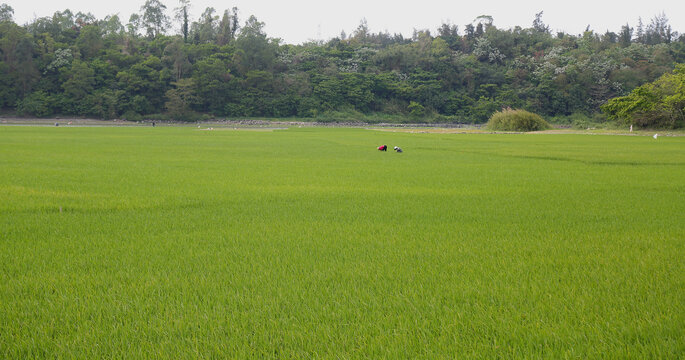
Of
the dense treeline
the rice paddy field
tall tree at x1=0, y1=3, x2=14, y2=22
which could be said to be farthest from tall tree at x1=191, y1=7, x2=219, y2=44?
the rice paddy field

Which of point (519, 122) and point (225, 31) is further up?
point (225, 31)

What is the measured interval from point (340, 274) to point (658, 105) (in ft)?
133

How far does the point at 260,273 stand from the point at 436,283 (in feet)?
4.37

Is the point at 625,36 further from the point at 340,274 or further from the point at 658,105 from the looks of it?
the point at 340,274

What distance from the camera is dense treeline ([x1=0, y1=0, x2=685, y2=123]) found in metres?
66.0

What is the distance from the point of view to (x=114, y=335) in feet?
8.16

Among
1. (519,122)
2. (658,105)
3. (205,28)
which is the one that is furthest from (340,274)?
(205,28)

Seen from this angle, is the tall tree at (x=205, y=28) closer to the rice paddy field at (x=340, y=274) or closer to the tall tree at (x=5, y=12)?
the tall tree at (x=5, y=12)

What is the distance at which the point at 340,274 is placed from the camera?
11.2 feet

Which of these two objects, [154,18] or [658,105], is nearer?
[658,105]

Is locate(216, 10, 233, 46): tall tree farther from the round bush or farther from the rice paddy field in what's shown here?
the rice paddy field

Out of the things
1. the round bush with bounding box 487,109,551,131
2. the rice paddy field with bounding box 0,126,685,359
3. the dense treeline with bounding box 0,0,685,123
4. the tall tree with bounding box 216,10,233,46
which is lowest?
the rice paddy field with bounding box 0,126,685,359

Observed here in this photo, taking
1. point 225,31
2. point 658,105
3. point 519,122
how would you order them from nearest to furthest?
point 658,105
point 519,122
point 225,31

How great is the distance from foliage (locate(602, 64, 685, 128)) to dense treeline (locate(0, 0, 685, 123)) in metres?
38.0
